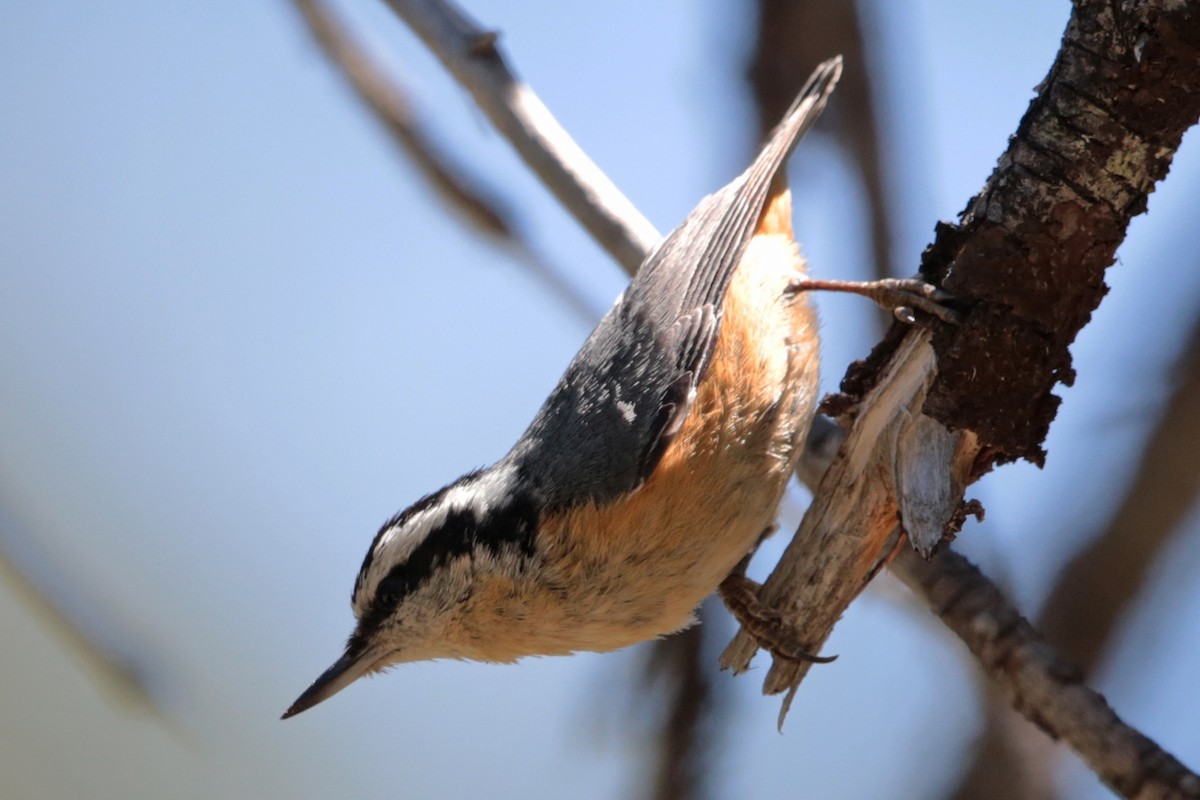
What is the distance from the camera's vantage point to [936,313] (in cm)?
217

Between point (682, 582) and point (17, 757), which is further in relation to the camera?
point (682, 582)

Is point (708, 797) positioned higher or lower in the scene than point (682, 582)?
lower

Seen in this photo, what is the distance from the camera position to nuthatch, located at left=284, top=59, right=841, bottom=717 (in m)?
2.68

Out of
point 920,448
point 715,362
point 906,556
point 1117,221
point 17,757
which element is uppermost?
point 17,757

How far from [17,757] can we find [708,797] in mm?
2144

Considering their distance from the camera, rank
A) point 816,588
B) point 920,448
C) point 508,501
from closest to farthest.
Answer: point 920,448 < point 816,588 < point 508,501

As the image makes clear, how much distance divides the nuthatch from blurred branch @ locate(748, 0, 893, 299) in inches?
23.4

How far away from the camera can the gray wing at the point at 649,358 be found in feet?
9.17

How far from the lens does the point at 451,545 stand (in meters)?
2.80

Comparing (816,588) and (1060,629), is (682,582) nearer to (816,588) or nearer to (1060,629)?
(816,588)

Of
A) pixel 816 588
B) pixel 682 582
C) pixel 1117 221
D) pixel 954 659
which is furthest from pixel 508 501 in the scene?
pixel 954 659

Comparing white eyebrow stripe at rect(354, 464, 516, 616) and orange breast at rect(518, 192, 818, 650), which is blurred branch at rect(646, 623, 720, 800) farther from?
white eyebrow stripe at rect(354, 464, 516, 616)

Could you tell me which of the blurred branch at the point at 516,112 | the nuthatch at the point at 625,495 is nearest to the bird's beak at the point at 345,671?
the nuthatch at the point at 625,495

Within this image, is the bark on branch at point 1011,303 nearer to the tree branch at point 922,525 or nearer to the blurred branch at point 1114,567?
the tree branch at point 922,525
